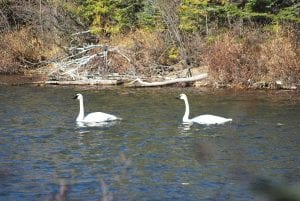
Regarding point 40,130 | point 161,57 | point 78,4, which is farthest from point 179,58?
point 40,130

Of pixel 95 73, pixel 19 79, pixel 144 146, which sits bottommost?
pixel 144 146

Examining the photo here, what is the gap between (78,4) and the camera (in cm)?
4094

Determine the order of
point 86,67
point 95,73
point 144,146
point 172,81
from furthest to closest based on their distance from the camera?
point 86,67
point 95,73
point 172,81
point 144,146

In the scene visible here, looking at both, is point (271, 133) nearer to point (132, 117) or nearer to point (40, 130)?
point (132, 117)

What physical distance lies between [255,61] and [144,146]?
14625 millimetres

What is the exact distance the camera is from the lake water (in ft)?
33.9

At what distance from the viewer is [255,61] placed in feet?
91.7

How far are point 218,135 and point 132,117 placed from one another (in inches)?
161

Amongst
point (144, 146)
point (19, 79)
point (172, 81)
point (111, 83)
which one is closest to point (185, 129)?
point (144, 146)

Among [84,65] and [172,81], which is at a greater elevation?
[84,65]

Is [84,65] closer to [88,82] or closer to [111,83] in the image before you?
[88,82]

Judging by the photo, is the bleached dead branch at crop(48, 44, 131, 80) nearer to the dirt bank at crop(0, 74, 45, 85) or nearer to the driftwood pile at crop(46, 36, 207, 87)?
the driftwood pile at crop(46, 36, 207, 87)

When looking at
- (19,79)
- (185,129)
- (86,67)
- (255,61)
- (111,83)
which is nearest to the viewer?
(185,129)

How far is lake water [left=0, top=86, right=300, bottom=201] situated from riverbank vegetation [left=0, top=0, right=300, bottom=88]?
8.78 feet
